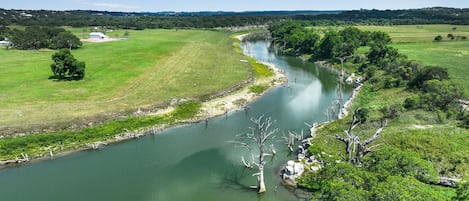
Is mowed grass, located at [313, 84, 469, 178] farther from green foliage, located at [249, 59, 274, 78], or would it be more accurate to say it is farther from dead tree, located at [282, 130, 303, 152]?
green foliage, located at [249, 59, 274, 78]

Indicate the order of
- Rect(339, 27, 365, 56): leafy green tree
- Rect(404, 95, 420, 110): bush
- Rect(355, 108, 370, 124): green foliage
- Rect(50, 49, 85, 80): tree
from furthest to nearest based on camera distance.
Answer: Rect(339, 27, 365, 56): leafy green tree < Rect(50, 49, 85, 80): tree < Rect(404, 95, 420, 110): bush < Rect(355, 108, 370, 124): green foliage

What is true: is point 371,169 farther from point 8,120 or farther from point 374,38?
point 374,38

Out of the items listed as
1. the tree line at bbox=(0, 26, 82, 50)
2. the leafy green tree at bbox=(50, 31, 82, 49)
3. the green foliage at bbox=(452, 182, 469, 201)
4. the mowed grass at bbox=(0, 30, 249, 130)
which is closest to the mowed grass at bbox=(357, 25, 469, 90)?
the mowed grass at bbox=(0, 30, 249, 130)

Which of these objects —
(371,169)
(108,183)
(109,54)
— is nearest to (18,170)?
(108,183)

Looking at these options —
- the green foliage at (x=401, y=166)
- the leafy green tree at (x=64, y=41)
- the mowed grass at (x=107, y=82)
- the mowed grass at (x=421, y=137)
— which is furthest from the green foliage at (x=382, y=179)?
the leafy green tree at (x=64, y=41)

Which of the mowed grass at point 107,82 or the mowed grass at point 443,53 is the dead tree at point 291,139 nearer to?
the mowed grass at point 107,82

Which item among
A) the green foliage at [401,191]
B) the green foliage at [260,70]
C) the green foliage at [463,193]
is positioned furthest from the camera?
the green foliage at [260,70]

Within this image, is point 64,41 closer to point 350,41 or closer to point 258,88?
point 258,88
